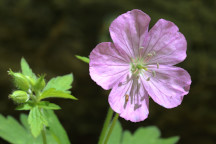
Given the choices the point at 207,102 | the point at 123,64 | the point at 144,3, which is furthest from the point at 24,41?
the point at 207,102

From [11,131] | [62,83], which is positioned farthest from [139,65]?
[11,131]

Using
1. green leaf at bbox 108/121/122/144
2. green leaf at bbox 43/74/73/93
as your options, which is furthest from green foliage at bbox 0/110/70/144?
green leaf at bbox 108/121/122/144

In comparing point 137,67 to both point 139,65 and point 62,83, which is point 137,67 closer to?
point 139,65

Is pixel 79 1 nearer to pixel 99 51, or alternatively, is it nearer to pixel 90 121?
pixel 90 121

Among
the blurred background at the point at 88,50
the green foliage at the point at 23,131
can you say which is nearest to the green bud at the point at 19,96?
the green foliage at the point at 23,131

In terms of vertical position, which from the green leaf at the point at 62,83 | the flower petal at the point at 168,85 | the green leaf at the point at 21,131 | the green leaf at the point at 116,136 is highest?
the green leaf at the point at 62,83

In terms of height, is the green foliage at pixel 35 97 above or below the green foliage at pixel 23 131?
above

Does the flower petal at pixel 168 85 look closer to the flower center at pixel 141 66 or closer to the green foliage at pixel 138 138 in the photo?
the flower center at pixel 141 66
